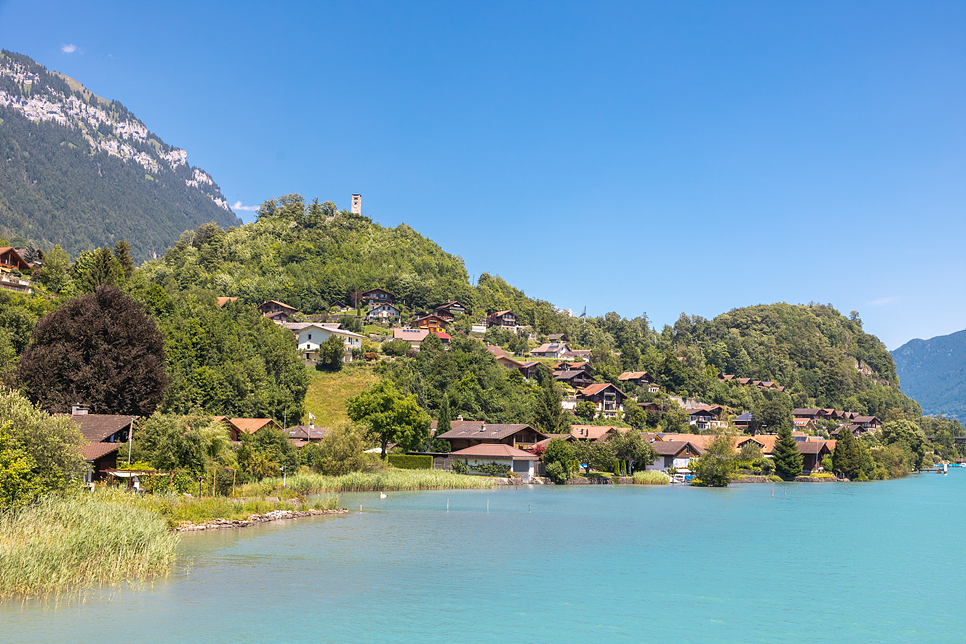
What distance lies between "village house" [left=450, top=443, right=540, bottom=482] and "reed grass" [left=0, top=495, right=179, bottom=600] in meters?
47.9

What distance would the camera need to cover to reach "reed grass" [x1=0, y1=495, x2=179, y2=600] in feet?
62.1

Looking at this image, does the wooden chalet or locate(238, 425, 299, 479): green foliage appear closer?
locate(238, 425, 299, 479): green foliage

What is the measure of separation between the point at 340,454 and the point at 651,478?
36826 millimetres

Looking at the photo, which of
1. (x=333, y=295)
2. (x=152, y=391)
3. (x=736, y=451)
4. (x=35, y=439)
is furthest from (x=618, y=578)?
A: (x=333, y=295)

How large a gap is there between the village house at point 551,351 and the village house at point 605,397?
22308 mm

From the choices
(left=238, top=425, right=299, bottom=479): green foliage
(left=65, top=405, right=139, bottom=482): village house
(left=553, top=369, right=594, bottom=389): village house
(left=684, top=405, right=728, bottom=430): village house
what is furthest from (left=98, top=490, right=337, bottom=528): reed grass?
(left=684, top=405, right=728, bottom=430): village house

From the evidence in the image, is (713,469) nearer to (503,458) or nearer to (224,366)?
(503,458)

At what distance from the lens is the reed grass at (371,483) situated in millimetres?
44772

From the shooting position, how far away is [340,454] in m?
55.2

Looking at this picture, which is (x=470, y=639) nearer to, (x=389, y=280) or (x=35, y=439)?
(x=35, y=439)

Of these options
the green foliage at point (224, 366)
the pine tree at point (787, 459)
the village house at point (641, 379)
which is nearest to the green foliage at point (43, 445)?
the green foliage at point (224, 366)

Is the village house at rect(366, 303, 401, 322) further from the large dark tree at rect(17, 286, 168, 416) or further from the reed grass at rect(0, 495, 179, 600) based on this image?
the reed grass at rect(0, 495, 179, 600)

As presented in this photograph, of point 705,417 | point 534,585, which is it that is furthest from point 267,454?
point 705,417

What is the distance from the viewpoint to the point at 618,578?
26.3m
